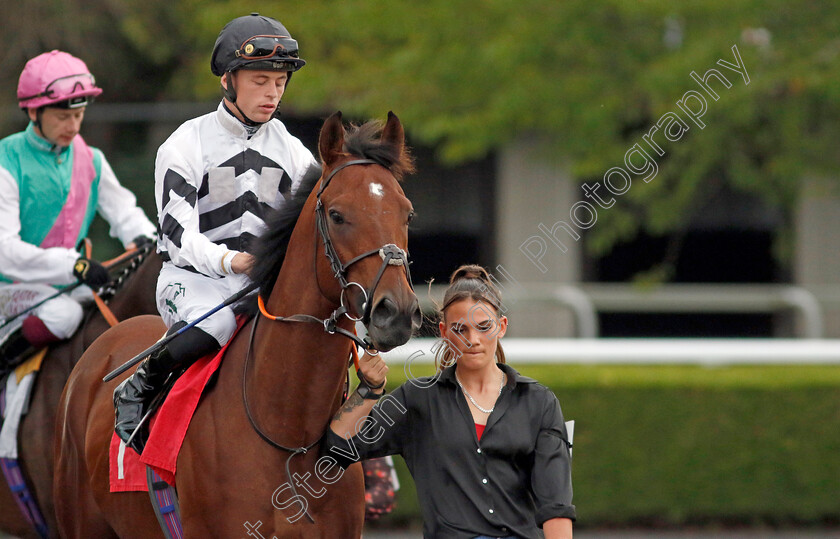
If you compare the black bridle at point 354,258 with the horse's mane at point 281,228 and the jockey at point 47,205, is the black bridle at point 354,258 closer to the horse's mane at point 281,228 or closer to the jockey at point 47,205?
the horse's mane at point 281,228

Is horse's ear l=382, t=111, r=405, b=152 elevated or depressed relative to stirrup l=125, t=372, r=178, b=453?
elevated

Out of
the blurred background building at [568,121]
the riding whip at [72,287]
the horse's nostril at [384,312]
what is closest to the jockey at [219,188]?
the horse's nostril at [384,312]

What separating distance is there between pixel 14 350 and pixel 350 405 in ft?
7.80

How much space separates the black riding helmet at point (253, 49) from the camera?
364 cm

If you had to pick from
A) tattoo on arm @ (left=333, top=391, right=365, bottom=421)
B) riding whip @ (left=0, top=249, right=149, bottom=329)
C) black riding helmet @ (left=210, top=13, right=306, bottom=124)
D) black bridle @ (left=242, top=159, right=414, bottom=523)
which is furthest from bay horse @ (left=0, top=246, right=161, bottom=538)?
tattoo on arm @ (left=333, top=391, right=365, bottom=421)

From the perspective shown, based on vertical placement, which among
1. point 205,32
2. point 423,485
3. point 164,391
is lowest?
point 423,485

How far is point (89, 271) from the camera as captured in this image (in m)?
4.79

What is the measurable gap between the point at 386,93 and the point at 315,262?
6.61 metres

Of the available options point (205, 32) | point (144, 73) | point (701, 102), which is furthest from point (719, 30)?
point (144, 73)

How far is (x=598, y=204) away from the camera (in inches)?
382

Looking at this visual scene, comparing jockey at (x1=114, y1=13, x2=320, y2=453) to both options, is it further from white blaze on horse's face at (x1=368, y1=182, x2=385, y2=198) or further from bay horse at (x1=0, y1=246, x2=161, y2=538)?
bay horse at (x1=0, y1=246, x2=161, y2=538)

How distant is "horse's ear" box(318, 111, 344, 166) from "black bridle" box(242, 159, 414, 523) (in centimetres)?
6

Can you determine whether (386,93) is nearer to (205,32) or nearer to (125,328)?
(205,32)

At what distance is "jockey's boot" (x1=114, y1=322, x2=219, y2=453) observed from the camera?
11.7 feet
